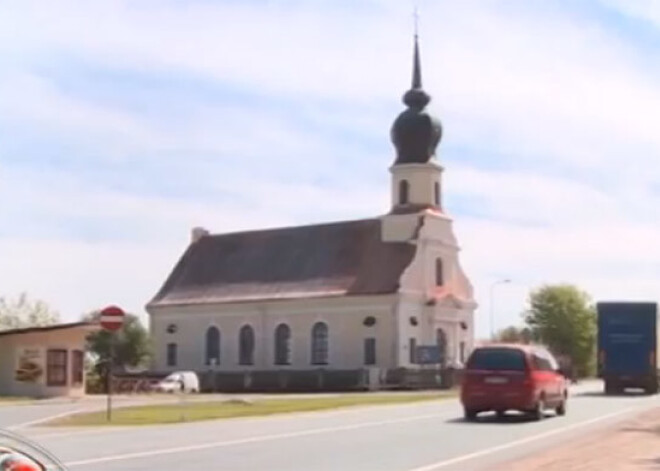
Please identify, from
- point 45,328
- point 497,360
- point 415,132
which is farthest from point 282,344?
point 497,360

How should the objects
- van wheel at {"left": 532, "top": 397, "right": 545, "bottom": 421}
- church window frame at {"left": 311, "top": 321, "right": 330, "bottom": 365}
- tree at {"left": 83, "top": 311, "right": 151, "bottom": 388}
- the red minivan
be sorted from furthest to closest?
tree at {"left": 83, "top": 311, "right": 151, "bottom": 388}
church window frame at {"left": 311, "top": 321, "right": 330, "bottom": 365}
van wheel at {"left": 532, "top": 397, "right": 545, "bottom": 421}
the red minivan

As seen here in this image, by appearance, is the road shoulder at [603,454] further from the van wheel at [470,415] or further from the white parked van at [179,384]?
the white parked van at [179,384]

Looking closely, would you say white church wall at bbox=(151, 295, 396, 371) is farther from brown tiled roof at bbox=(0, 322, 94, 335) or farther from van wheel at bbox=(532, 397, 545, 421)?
van wheel at bbox=(532, 397, 545, 421)

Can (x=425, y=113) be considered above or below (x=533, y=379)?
above

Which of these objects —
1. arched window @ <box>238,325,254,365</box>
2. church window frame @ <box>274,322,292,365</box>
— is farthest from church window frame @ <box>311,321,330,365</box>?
arched window @ <box>238,325,254,365</box>

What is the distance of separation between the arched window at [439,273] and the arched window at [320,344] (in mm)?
8646

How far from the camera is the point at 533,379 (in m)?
30.9

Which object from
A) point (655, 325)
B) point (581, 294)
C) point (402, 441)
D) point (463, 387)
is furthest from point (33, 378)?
point (581, 294)

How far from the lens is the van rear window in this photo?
102 ft

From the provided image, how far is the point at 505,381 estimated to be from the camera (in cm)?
3081

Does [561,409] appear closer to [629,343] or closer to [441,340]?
[629,343]

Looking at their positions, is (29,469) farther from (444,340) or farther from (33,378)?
(444,340)

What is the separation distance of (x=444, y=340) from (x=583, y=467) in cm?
7423

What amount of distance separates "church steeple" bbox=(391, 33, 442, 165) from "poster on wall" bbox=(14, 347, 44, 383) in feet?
140
